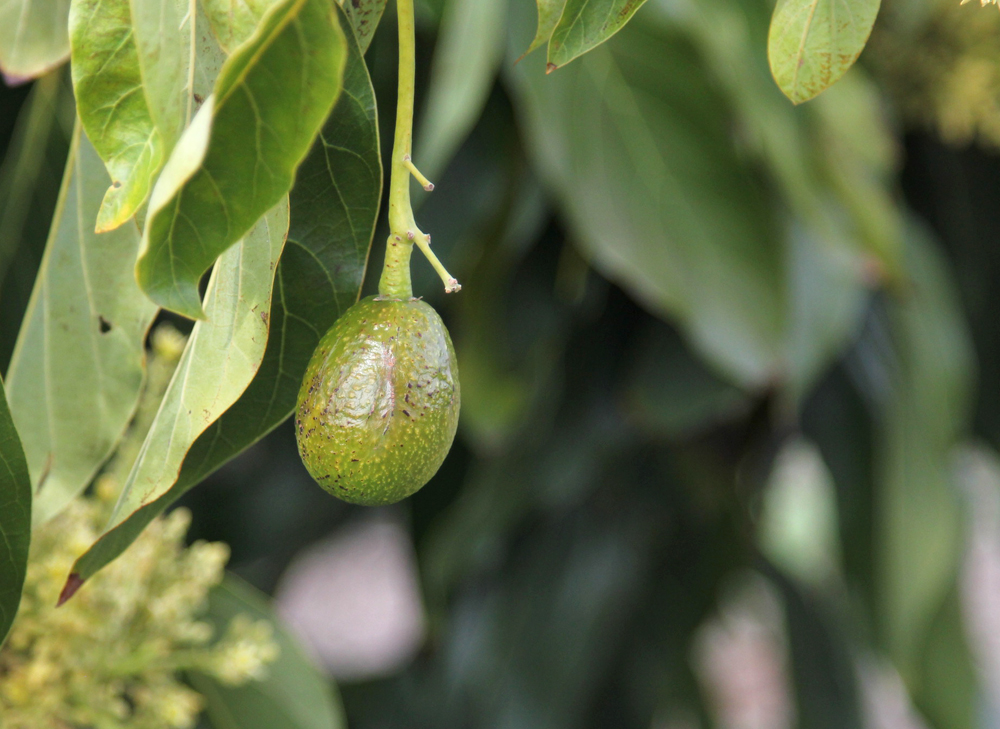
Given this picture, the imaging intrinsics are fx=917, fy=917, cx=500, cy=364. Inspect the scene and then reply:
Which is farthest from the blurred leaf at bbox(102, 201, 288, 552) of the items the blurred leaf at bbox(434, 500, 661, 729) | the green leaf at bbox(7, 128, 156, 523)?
the blurred leaf at bbox(434, 500, 661, 729)

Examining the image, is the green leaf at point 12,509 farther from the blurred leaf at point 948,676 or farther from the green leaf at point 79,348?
the blurred leaf at point 948,676

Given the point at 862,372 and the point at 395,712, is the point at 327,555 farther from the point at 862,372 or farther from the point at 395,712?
the point at 862,372

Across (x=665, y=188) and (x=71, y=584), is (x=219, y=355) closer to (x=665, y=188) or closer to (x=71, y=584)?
(x=71, y=584)

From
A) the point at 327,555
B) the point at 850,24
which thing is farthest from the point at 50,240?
the point at 327,555

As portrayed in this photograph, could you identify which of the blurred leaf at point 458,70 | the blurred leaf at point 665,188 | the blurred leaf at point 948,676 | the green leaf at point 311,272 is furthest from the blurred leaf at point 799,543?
the green leaf at point 311,272

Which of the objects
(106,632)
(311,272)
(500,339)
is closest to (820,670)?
(500,339)

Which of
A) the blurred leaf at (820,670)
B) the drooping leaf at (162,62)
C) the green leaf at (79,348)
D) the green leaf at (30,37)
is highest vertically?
the drooping leaf at (162,62)
